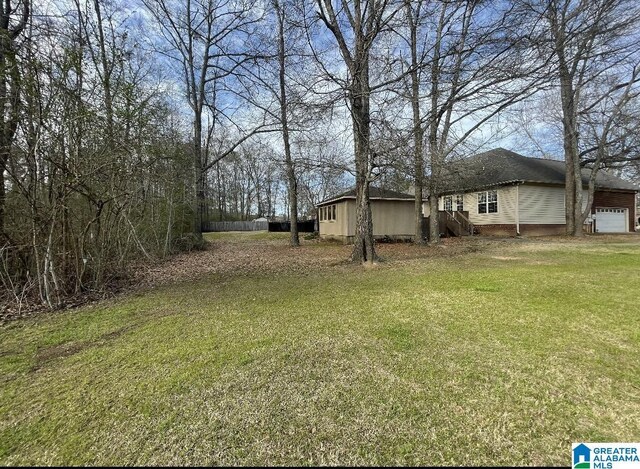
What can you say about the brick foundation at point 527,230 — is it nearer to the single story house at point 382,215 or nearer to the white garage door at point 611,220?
the white garage door at point 611,220

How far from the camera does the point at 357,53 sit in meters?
6.96

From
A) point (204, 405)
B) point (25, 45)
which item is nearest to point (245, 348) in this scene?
point (204, 405)

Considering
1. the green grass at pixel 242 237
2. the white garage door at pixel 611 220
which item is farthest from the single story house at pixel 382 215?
the white garage door at pixel 611 220

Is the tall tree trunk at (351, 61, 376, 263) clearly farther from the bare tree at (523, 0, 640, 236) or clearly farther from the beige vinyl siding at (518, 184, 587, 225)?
the beige vinyl siding at (518, 184, 587, 225)

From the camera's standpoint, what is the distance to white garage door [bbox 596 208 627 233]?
18750 millimetres

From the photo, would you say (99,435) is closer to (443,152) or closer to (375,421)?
(375,421)

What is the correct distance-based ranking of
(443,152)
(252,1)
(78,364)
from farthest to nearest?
1. (252,1)
2. (443,152)
3. (78,364)

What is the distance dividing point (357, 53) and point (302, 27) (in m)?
1.63

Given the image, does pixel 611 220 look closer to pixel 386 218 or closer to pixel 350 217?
pixel 386 218

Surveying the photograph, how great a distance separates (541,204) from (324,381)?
19660 mm

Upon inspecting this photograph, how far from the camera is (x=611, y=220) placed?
19.1 m

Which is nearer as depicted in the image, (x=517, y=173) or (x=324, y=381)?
(x=324, y=381)

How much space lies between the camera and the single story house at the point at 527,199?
16.6 m

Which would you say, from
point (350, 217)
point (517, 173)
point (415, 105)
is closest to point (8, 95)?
point (415, 105)
